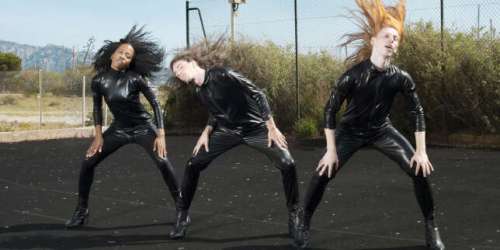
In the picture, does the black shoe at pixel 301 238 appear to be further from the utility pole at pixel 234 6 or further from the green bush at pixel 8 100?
the green bush at pixel 8 100

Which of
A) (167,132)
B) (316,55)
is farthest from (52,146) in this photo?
(316,55)

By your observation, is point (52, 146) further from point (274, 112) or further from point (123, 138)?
point (123, 138)

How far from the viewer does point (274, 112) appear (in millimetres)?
16156

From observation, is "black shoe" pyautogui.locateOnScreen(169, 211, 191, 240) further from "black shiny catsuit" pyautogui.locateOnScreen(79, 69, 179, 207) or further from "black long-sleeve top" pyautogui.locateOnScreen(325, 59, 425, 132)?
"black long-sleeve top" pyautogui.locateOnScreen(325, 59, 425, 132)

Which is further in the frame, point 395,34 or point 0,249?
point 0,249

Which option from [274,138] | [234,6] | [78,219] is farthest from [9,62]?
[274,138]

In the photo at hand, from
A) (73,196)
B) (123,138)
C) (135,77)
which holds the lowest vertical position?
(73,196)

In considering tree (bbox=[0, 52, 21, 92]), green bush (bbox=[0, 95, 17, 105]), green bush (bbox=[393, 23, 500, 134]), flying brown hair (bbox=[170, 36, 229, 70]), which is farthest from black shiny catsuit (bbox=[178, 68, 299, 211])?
tree (bbox=[0, 52, 21, 92])

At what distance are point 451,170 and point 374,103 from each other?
5.11m

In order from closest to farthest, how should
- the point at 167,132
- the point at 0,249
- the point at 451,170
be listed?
the point at 0,249 < the point at 451,170 < the point at 167,132

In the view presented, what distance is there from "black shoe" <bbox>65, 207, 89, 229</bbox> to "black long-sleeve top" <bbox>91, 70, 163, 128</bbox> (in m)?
0.91

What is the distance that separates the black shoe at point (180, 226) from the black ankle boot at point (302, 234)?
1020mm

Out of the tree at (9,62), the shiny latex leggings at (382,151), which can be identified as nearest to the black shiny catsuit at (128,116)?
the shiny latex leggings at (382,151)

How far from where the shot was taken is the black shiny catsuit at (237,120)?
588 centimetres
